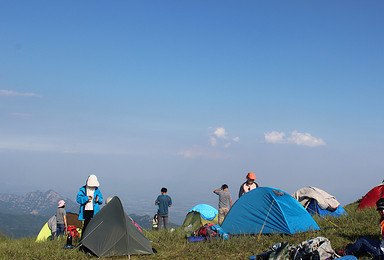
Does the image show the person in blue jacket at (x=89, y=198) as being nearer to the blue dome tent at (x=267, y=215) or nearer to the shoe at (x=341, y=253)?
the blue dome tent at (x=267, y=215)

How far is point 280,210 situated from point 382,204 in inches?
150

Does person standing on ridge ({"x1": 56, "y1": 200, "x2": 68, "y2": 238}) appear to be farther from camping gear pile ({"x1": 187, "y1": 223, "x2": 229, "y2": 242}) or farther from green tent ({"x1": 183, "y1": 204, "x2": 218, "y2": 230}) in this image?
green tent ({"x1": 183, "y1": 204, "x2": 218, "y2": 230})

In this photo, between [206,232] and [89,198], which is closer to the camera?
[89,198]

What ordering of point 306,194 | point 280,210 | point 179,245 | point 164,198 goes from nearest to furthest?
point 179,245, point 280,210, point 164,198, point 306,194

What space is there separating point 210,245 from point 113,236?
2806mm

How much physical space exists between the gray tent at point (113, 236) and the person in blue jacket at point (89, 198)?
0.80 metres

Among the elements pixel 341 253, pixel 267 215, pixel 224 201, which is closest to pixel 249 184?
pixel 224 201

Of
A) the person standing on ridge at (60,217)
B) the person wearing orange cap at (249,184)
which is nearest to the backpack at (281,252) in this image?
the person wearing orange cap at (249,184)

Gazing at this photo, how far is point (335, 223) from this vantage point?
12.5m

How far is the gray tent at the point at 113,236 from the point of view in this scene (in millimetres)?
9320

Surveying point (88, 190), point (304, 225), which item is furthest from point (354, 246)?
point (88, 190)

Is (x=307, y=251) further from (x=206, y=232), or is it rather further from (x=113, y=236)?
(x=113, y=236)

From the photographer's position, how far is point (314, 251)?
790 cm

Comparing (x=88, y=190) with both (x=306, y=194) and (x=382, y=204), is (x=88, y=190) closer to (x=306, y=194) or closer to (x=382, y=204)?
(x=382, y=204)
